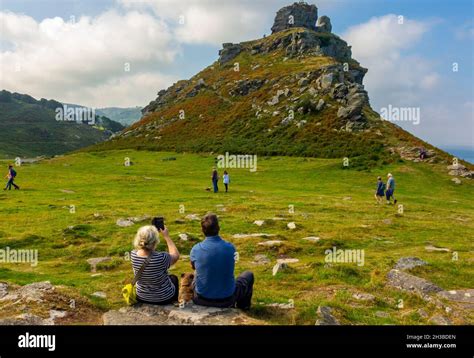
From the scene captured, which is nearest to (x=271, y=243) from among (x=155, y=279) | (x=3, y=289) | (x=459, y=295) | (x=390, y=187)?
(x=459, y=295)

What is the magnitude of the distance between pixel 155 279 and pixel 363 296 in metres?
6.19

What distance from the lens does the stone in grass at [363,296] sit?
38.5ft

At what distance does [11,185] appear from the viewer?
41.8 metres

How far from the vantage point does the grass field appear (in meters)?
12.3

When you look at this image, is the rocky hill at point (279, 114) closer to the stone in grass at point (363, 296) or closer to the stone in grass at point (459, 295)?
the stone in grass at point (459, 295)

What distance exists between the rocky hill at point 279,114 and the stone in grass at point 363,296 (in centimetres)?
4685

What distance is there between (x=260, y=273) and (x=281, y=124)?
2886 inches

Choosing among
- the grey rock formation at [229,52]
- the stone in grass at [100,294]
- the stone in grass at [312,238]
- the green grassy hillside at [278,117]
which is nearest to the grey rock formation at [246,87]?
the green grassy hillside at [278,117]

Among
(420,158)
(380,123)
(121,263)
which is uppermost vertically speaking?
(380,123)

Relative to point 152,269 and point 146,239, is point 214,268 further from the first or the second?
point 146,239

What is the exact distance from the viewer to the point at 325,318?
30.7ft

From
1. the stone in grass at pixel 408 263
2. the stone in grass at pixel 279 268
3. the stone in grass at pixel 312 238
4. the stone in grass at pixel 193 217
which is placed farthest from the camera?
the stone in grass at pixel 193 217
